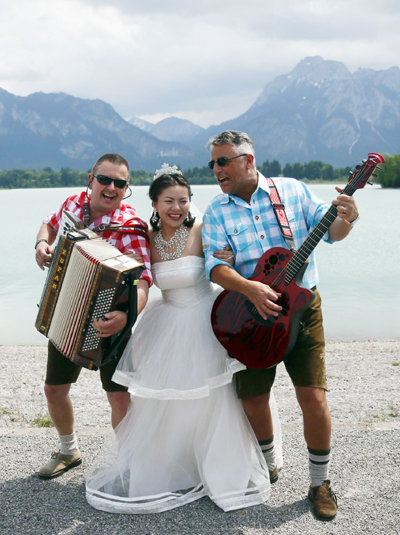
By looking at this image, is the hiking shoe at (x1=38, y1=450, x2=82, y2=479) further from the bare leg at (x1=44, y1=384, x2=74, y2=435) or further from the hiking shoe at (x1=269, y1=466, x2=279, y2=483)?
the hiking shoe at (x1=269, y1=466, x2=279, y2=483)

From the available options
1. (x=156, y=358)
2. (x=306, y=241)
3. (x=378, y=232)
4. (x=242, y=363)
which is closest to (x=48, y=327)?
(x=156, y=358)

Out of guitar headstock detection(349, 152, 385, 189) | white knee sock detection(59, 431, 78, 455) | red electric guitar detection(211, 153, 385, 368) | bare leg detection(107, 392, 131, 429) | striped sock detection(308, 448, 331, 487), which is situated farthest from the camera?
white knee sock detection(59, 431, 78, 455)

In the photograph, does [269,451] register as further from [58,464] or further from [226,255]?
[58,464]

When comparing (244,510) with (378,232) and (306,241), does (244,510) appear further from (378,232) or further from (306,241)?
(378,232)

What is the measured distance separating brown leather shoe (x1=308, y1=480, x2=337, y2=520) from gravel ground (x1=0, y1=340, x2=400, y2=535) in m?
0.05

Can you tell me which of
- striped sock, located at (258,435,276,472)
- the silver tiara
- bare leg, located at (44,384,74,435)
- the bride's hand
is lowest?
striped sock, located at (258,435,276,472)

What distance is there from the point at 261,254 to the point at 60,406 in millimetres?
1960

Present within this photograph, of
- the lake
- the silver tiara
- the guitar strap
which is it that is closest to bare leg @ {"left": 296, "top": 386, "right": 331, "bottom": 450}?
the guitar strap

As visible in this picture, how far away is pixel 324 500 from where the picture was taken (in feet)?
11.4

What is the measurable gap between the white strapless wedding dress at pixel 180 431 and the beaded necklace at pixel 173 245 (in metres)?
0.14

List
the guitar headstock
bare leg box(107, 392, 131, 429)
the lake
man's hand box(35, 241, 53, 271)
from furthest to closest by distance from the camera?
1. the lake
2. man's hand box(35, 241, 53, 271)
3. bare leg box(107, 392, 131, 429)
4. the guitar headstock

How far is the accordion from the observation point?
11.0 feet

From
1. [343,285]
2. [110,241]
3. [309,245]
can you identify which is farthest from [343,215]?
[343,285]

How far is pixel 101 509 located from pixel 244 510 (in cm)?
96
